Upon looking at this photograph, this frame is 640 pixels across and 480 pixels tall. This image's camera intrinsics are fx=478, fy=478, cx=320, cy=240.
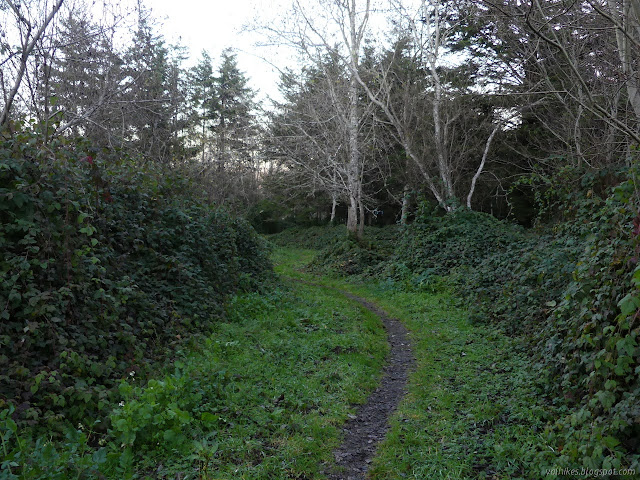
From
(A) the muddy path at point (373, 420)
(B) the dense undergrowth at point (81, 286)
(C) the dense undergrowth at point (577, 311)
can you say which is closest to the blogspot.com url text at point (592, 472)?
(C) the dense undergrowth at point (577, 311)

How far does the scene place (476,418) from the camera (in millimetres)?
5387

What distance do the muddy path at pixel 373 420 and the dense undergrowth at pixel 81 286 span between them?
246 centimetres

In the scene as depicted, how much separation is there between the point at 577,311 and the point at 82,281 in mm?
6305

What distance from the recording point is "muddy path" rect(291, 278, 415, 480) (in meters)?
4.74

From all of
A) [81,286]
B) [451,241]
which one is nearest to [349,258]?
[451,241]

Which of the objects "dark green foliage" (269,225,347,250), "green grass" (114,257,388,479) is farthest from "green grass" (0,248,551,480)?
"dark green foliage" (269,225,347,250)

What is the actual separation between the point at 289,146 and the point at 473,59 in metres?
7.73

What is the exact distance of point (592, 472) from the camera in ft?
11.6

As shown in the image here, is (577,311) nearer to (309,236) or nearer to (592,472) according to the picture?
(592,472)

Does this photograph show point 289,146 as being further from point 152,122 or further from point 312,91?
point 152,122

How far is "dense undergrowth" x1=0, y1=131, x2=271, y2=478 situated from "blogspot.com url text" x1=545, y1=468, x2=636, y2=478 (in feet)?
12.9

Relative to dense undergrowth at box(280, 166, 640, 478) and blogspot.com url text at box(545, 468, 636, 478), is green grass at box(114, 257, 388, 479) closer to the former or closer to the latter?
blogspot.com url text at box(545, 468, 636, 478)

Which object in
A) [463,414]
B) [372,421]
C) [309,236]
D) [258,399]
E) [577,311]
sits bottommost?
[372,421]

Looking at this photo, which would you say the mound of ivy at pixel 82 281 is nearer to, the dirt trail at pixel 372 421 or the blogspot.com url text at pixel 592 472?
the dirt trail at pixel 372 421
